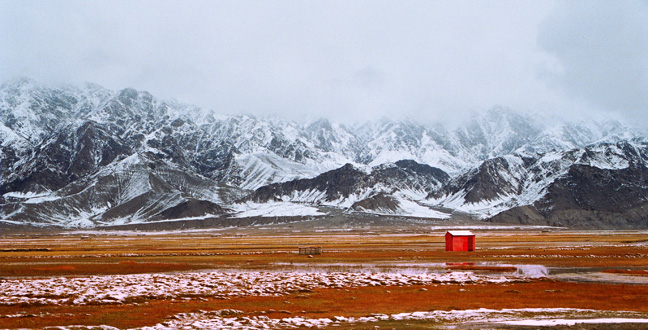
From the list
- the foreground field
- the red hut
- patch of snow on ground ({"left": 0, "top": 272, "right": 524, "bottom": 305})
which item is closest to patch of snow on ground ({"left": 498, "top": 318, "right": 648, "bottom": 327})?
the foreground field

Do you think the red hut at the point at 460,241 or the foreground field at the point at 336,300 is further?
the red hut at the point at 460,241

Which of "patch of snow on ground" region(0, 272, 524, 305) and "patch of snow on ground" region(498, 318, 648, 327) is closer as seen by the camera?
"patch of snow on ground" region(498, 318, 648, 327)

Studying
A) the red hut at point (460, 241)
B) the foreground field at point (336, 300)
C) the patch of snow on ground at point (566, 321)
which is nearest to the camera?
the patch of snow on ground at point (566, 321)

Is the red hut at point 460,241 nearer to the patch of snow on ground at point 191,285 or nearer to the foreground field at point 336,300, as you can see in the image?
the foreground field at point 336,300

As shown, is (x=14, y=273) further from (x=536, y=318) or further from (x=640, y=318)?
(x=640, y=318)

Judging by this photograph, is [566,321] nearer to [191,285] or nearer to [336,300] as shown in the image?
[336,300]

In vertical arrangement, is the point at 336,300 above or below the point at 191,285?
below

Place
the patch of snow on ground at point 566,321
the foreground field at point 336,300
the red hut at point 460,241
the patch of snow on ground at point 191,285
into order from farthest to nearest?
the red hut at point 460,241 < the patch of snow on ground at point 191,285 < the foreground field at point 336,300 < the patch of snow on ground at point 566,321

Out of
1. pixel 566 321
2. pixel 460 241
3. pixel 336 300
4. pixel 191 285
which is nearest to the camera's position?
pixel 566 321

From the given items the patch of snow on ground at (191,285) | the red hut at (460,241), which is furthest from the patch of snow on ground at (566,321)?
the red hut at (460,241)

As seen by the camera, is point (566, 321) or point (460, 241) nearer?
point (566, 321)

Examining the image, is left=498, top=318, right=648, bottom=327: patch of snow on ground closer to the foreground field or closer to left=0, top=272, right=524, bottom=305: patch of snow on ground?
the foreground field

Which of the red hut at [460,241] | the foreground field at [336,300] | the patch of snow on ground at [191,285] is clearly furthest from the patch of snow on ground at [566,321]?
the red hut at [460,241]

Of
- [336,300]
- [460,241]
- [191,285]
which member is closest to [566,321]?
[336,300]
